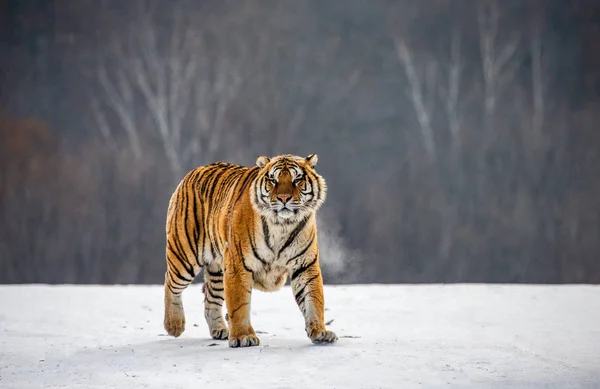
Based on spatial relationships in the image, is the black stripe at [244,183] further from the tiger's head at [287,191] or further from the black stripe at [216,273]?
the black stripe at [216,273]

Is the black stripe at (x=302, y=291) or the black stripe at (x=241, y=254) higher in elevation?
the black stripe at (x=241, y=254)

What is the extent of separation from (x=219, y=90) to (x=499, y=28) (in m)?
7.54

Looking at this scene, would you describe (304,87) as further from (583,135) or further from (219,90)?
(583,135)

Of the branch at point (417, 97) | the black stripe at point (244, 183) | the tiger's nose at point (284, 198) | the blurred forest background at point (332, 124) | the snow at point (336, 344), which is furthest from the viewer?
the branch at point (417, 97)

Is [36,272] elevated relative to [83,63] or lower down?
lower down

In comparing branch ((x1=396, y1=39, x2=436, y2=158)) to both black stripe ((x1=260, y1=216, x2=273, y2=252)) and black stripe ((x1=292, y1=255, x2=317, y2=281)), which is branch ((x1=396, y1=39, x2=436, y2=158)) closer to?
black stripe ((x1=292, y1=255, x2=317, y2=281))

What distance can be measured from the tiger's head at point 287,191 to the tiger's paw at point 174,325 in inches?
52.6

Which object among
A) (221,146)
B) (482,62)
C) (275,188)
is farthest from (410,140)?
(275,188)

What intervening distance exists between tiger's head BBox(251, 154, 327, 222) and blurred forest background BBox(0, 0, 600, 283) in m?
16.6

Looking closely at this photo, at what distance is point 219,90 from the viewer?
2562 cm

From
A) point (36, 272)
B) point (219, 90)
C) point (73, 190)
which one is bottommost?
point (36, 272)

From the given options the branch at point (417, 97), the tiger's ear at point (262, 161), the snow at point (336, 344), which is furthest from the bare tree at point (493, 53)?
the tiger's ear at point (262, 161)

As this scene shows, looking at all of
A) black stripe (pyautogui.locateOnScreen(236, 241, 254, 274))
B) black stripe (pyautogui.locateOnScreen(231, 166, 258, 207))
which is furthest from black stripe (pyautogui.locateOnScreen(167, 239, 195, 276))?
black stripe (pyautogui.locateOnScreen(236, 241, 254, 274))

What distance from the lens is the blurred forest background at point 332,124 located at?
23.7 metres
